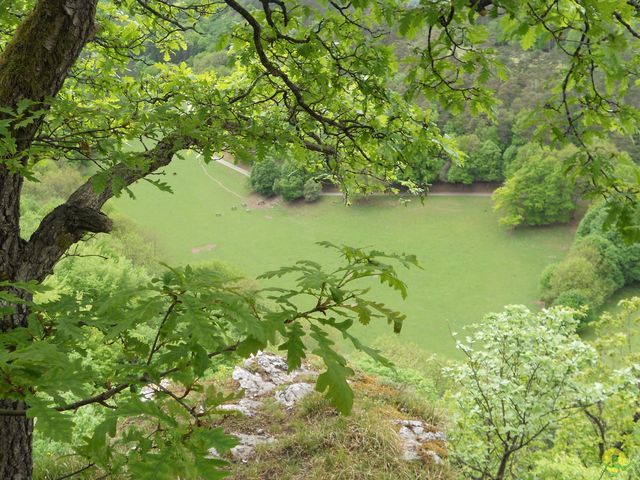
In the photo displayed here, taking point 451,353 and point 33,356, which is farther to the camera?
point 451,353

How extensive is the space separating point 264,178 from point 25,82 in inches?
2053

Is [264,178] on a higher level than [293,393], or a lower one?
lower

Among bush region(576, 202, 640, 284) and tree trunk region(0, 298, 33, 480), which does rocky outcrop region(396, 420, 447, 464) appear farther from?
bush region(576, 202, 640, 284)

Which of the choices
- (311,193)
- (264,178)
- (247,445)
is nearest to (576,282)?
(311,193)

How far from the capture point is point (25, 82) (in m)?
3.15

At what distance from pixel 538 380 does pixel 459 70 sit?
7.43m

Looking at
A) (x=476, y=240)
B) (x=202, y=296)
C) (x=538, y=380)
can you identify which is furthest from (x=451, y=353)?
(x=202, y=296)

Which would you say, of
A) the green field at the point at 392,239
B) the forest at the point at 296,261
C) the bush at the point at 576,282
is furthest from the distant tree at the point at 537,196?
the forest at the point at 296,261

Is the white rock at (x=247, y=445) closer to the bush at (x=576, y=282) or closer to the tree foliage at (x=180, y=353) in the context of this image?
the tree foliage at (x=180, y=353)

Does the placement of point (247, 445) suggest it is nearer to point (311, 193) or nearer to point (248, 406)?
point (248, 406)

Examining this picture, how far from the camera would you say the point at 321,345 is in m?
1.59

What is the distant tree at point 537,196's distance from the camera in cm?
4697

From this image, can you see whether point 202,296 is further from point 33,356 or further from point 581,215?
point 581,215

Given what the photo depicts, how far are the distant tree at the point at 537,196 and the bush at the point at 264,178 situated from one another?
955 inches
